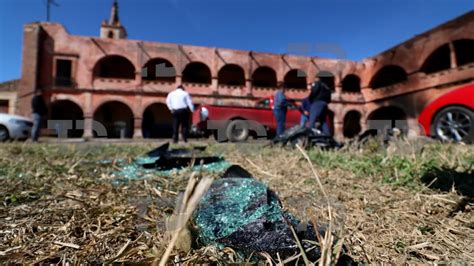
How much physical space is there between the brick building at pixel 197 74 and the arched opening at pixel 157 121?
82 millimetres

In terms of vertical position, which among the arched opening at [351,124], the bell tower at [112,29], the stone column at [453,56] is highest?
the bell tower at [112,29]

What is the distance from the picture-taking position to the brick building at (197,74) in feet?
55.1

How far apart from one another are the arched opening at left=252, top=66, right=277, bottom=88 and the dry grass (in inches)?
844

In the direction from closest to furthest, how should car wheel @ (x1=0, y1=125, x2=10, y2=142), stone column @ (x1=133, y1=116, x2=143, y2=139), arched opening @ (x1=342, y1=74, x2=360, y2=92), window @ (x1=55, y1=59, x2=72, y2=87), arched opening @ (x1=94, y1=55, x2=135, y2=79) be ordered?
car wheel @ (x1=0, y1=125, x2=10, y2=142) → window @ (x1=55, y1=59, x2=72, y2=87) → stone column @ (x1=133, y1=116, x2=143, y2=139) → arched opening @ (x1=94, y1=55, x2=135, y2=79) → arched opening @ (x1=342, y1=74, x2=360, y2=92)

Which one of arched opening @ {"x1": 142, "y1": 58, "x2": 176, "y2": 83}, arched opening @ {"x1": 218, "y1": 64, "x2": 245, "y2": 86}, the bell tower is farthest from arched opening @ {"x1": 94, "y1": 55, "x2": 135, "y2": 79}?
the bell tower

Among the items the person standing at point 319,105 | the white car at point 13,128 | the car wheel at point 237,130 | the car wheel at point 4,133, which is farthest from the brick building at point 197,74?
the person standing at point 319,105

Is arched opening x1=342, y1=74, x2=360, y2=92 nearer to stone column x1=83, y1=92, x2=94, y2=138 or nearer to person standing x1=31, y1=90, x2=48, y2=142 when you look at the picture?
A: stone column x1=83, y1=92, x2=94, y2=138

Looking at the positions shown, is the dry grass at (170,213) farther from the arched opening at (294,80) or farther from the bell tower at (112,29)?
the bell tower at (112,29)

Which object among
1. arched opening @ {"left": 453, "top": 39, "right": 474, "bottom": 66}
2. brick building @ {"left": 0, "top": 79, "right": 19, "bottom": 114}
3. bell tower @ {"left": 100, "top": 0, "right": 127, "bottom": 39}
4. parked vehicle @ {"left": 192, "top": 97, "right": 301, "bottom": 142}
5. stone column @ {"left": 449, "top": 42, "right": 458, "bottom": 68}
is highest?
bell tower @ {"left": 100, "top": 0, "right": 127, "bottom": 39}

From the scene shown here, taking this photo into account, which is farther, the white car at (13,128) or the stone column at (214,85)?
the stone column at (214,85)

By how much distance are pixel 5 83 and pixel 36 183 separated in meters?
26.7

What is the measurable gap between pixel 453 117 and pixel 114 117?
21253 mm

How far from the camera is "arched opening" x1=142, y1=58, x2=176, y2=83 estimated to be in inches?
730

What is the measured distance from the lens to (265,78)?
23375 mm
